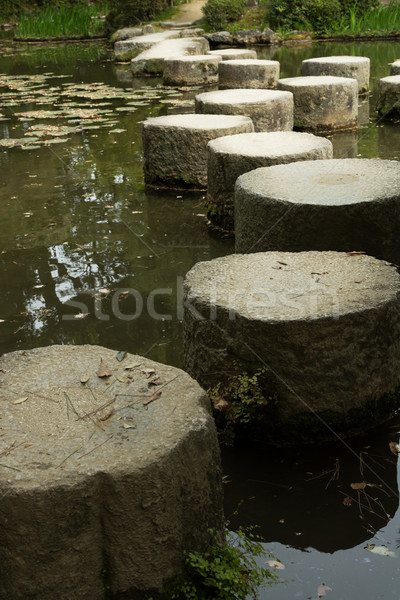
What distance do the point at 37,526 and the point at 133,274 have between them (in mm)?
2865

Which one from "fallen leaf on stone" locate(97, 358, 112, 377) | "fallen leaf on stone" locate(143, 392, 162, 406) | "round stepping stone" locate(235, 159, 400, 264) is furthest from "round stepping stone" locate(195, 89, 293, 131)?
"fallen leaf on stone" locate(143, 392, 162, 406)

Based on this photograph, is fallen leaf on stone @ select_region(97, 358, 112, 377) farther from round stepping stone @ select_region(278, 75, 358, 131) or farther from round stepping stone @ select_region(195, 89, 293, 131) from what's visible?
round stepping stone @ select_region(278, 75, 358, 131)

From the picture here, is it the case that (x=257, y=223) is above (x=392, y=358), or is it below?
above

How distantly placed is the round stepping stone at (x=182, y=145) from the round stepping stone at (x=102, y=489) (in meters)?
4.06

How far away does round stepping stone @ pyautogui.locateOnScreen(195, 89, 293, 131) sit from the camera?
7059 mm

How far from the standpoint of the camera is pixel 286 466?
2.96 m

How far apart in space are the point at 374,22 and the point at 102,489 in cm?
1805

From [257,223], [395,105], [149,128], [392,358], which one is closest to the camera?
[392,358]

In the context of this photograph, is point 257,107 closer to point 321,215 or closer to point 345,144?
point 345,144

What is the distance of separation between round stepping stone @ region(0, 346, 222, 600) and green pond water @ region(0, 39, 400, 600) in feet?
1.33

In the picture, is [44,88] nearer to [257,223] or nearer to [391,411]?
[257,223]

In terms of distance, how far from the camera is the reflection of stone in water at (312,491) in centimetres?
260

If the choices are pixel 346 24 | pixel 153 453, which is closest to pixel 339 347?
pixel 153 453

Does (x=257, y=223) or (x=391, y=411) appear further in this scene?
(x=257, y=223)
